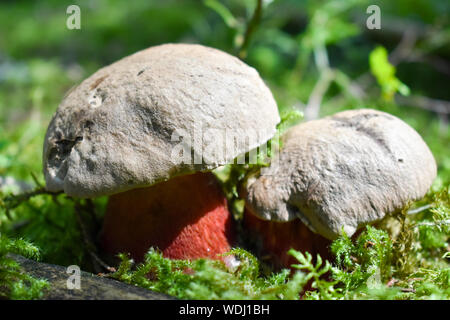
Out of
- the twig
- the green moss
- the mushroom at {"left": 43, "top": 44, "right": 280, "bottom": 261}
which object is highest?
the twig

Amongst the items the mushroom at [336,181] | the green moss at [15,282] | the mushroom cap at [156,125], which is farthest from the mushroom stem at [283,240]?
the green moss at [15,282]

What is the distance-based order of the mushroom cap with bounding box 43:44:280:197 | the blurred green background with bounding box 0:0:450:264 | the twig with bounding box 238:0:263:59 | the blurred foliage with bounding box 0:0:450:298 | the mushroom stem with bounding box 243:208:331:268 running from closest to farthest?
1. the mushroom cap with bounding box 43:44:280:197
2. the mushroom stem with bounding box 243:208:331:268
3. the blurred foliage with bounding box 0:0:450:298
4. the twig with bounding box 238:0:263:59
5. the blurred green background with bounding box 0:0:450:264

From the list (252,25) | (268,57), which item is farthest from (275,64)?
(252,25)

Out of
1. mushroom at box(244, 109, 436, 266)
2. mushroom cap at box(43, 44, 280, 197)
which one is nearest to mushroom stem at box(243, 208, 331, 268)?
mushroom at box(244, 109, 436, 266)

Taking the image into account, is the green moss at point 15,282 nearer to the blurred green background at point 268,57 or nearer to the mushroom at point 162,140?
the mushroom at point 162,140

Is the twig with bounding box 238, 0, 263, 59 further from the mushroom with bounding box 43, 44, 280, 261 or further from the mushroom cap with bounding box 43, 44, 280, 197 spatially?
the mushroom cap with bounding box 43, 44, 280, 197

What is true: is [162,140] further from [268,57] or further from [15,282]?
[268,57]
